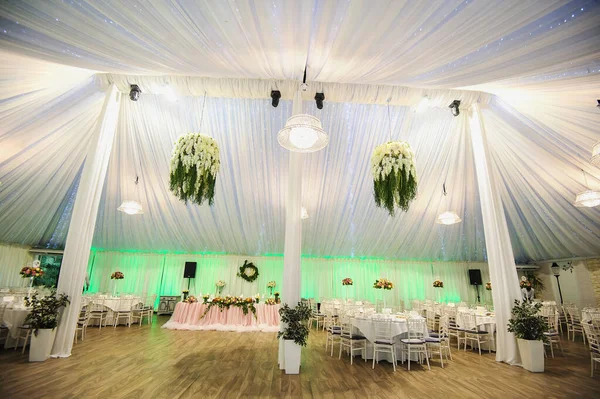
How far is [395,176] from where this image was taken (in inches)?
172

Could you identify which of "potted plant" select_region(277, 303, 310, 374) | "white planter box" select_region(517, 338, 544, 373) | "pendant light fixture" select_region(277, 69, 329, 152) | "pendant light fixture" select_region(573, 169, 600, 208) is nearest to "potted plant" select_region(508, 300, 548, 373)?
"white planter box" select_region(517, 338, 544, 373)

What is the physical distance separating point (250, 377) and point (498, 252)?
4.93m

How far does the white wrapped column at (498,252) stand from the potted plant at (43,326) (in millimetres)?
7676

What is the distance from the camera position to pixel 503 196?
8633mm

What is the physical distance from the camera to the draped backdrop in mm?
13188

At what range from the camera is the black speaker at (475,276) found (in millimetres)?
13594

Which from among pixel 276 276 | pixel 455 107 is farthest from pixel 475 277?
pixel 455 107

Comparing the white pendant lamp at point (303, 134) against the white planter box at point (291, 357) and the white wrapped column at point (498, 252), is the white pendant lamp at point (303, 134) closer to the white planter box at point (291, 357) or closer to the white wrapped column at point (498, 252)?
the white planter box at point (291, 357)

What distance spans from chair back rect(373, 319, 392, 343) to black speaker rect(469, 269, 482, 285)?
10525 millimetres

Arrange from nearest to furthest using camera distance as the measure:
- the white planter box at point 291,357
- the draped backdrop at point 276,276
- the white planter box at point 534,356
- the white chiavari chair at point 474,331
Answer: the white planter box at point 291,357 < the white planter box at point 534,356 < the white chiavari chair at point 474,331 < the draped backdrop at point 276,276

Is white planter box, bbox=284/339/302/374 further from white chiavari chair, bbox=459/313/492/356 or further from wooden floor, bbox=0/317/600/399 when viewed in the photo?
white chiavari chair, bbox=459/313/492/356

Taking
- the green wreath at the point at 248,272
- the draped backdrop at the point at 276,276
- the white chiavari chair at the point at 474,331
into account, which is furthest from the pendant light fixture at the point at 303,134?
the green wreath at the point at 248,272

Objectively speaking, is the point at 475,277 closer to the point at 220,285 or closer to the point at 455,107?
the point at 455,107

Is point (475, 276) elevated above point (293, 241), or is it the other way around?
point (293, 241)
